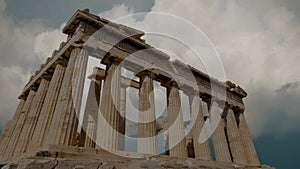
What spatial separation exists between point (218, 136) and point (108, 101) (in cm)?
1556

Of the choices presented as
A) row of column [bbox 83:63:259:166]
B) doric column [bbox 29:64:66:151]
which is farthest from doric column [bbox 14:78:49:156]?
row of column [bbox 83:63:259:166]

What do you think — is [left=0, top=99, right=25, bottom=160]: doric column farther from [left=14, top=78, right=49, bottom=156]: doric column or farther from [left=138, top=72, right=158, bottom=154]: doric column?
[left=138, top=72, right=158, bottom=154]: doric column

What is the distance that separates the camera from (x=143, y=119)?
18.3 metres

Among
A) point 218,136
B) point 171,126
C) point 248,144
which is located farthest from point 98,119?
point 248,144

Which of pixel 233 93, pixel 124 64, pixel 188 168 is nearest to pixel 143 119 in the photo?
pixel 124 64

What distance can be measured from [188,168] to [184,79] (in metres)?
17.5

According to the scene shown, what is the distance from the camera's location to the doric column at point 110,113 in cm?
1462

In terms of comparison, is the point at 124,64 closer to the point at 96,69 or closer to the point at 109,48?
the point at 109,48

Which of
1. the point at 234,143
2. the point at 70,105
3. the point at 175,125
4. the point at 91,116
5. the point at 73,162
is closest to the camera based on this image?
the point at 73,162

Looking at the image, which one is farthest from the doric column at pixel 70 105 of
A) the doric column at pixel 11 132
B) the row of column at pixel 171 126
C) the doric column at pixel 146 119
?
the doric column at pixel 11 132

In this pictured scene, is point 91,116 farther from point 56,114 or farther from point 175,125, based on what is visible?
point 175,125

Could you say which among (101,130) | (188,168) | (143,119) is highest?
(143,119)

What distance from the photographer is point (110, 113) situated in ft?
51.7

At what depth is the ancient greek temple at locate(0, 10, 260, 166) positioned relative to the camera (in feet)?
48.4
